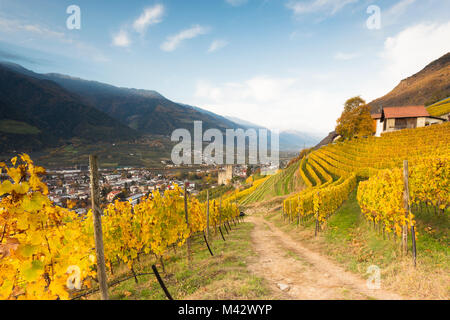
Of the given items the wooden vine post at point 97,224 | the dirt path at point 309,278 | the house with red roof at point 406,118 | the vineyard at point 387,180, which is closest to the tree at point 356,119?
the house with red roof at point 406,118

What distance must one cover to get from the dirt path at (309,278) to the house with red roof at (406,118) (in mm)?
47435

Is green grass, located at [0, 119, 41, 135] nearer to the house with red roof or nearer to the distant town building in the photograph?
the distant town building

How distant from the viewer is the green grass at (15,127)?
332 ft

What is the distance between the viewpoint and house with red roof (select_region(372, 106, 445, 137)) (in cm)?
4250

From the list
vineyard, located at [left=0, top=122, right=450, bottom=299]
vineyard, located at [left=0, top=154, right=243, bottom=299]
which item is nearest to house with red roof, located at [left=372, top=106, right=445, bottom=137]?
vineyard, located at [left=0, top=122, right=450, bottom=299]

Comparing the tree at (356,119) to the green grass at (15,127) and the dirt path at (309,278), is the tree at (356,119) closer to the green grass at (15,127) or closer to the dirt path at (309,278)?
the dirt path at (309,278)

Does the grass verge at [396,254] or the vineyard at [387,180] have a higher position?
the vineyard at [387,180]

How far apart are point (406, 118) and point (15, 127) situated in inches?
6590

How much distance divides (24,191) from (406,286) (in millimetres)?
9899

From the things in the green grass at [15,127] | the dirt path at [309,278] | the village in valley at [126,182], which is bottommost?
the village in valley at [126,182]

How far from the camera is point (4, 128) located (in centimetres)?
10169

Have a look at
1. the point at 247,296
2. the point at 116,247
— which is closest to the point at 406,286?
the point at 247,296

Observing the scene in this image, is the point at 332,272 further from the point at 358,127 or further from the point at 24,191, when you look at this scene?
the point at 358,127

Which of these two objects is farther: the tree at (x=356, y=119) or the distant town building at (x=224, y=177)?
the distant town building at (x=224, y=177)
